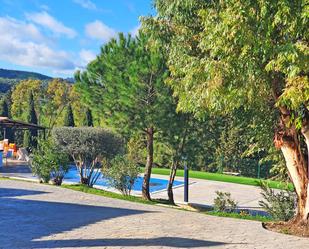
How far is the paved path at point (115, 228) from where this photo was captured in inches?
252

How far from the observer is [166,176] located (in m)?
25.3

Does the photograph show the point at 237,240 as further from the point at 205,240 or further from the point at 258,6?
the point at 258,6

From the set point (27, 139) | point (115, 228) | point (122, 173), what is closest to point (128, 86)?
point (122, 173)

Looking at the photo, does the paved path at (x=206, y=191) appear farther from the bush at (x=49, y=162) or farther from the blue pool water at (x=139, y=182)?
the bush at (x=49, y=162)

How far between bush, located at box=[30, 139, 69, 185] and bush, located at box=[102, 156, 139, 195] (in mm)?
1362

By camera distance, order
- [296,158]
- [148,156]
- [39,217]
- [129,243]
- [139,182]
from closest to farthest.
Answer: [129,243] < [296,158] < [39,217] < [148,156] < [139,182]

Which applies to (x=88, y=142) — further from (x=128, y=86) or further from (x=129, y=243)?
(x=129, y=243)

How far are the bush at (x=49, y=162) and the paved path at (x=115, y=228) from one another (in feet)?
9.69

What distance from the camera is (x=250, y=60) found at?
601 cm

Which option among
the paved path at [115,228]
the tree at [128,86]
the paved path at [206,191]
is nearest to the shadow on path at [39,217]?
the paved path at [115,228]

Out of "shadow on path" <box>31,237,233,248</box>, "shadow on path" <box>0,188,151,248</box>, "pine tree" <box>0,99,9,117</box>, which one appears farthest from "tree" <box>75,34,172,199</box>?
"pine tree" <box>0,99,9,117</box>

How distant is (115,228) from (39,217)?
1.72 m

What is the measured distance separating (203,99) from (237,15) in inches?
61.9

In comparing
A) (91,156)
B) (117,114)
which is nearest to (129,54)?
(117,114)
